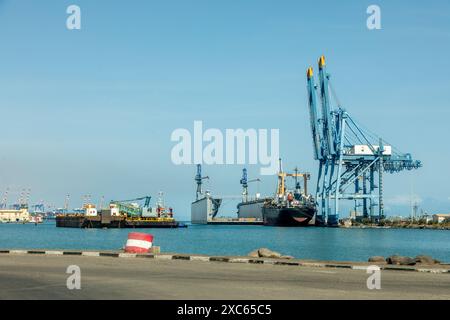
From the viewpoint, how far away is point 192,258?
26484 mm

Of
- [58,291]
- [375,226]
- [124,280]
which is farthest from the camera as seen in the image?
[375,226]

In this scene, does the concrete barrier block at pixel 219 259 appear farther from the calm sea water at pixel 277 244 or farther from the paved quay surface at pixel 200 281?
the calm sea water at pixel 277 244

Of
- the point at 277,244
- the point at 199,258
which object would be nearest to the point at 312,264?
the point at 199,258

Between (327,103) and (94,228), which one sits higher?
(327,103)

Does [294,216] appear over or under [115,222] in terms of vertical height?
over

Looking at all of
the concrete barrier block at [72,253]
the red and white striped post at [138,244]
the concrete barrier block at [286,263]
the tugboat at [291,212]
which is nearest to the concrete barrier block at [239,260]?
the concrete barrier block at [286,263]

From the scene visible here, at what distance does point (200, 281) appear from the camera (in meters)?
17.9

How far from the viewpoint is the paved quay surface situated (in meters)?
14.8

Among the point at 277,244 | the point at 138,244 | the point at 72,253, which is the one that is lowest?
the point at 277,244

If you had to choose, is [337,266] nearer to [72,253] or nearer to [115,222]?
[72,253]

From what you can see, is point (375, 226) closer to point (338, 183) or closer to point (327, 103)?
point (338, 183)
